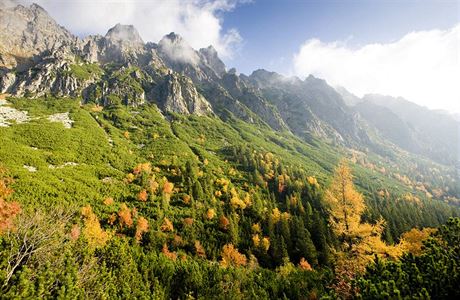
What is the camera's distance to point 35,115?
5586 inches

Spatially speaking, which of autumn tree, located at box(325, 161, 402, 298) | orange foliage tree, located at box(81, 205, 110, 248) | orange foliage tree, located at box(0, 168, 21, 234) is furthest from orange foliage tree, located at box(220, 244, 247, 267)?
orange foliage tree, located at box(0, 168, 21, 234)

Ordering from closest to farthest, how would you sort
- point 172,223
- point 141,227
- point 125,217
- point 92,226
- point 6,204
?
point 6,204 < point 92,226 < point 141,227 < point 125,217 < point 172,223

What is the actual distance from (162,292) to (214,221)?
195 feet

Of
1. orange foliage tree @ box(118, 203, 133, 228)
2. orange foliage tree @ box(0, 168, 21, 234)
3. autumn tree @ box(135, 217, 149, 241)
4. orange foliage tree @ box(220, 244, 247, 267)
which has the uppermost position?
orange foliage tree @ box(0, 168, 21, 234)

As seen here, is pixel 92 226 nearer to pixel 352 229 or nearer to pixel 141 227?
pixel 141 227

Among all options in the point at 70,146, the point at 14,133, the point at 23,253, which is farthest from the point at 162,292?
the point at 14,133

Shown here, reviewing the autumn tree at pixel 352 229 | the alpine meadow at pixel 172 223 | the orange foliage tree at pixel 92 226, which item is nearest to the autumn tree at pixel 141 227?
the alpine meadow at pixel 172 223

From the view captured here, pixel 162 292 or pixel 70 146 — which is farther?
pixel 70 146

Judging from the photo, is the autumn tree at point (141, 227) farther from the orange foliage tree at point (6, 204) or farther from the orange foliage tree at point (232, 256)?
the orange foliage tree at point (6, 204)

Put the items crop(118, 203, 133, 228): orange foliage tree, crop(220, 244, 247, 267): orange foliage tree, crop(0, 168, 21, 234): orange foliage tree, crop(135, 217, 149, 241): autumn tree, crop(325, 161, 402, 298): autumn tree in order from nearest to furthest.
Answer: crop(325, 161, 402, 298): autumn tree, crop(0, 168, 21, 234): orange foliage tree, crop(135, 217, 149, 241): autumn tree, crop(220, 244, 247, 267): orange foliage tree, crop(118, 203, 133, 228): orange foliage tree

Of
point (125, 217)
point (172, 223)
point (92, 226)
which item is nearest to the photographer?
point (92, 226)

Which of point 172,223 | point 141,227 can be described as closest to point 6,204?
point 141,227

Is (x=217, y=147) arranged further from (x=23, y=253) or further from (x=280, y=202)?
(x=23, y=253)

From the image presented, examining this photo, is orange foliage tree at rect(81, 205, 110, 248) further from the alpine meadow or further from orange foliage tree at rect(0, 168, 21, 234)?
orange foliage tree at rect(0, 168, 21, 234)
